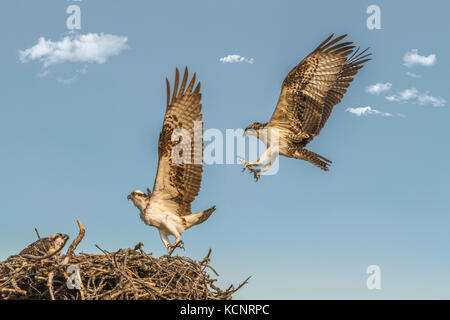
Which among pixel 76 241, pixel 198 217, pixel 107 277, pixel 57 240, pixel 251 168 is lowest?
pixel 107 277

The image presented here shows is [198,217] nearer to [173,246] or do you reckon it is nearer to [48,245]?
[173,246]

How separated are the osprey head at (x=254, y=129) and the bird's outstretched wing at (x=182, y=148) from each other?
6.13ft

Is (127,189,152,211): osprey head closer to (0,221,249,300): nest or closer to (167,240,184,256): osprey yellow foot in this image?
(167,240,184,256): osprey yellow foot

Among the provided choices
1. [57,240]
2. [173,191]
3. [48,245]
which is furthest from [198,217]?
[48,245]

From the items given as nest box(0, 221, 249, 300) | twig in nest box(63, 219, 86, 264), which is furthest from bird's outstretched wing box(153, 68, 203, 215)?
twig in nest box(63, 219, 86, 264)

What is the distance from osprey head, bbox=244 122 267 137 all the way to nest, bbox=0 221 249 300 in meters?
4.15

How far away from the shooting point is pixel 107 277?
21.1 feet

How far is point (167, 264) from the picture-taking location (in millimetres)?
6992

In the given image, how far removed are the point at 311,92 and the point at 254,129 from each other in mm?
1519

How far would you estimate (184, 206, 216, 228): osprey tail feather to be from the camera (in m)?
8.73

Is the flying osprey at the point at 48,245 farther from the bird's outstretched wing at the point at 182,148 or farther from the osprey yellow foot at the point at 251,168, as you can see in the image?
the osprey yellow foot at the point at 251,168

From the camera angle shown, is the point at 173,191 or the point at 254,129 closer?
the point at 173,191
